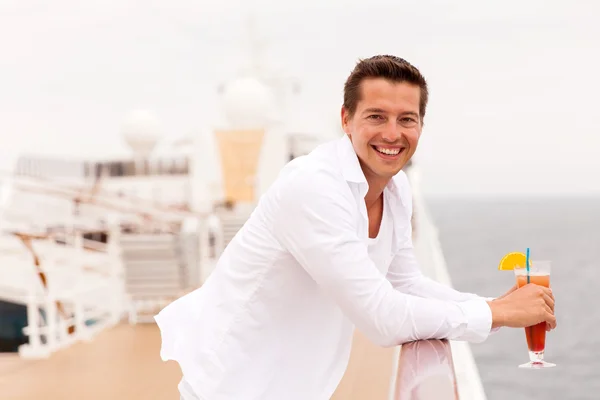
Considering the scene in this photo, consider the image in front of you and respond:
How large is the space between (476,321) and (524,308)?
11 cm

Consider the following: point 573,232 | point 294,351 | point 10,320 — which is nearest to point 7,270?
point 10,320

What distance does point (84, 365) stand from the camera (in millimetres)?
4715

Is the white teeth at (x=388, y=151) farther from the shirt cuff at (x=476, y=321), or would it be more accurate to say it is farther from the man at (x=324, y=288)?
the shirt cuff at (x=476, y=321)

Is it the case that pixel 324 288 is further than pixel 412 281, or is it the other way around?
pixel 412 281

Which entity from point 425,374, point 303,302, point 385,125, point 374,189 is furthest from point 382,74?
point 425,374

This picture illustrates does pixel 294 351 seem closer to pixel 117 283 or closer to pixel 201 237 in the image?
pixel 117 283

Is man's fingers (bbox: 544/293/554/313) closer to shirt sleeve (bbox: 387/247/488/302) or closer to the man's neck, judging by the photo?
shirt sleeve (bbox: 387/247/488/302)

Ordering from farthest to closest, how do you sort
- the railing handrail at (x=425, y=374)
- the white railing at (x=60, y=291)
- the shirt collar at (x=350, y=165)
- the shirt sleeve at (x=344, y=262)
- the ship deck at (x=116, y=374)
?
the white railing at (x=60, y=291) < the ship deck at (x=116, y=374) < the shirt collar at (x=350, y=165) < the shirt sleeve at (x=344, y=262) < the railing handrail at (x=425, y=374)

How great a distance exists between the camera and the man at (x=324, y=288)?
53.2 inches

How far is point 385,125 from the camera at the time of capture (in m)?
1.50

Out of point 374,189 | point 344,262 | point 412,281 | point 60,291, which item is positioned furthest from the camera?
point 60,291

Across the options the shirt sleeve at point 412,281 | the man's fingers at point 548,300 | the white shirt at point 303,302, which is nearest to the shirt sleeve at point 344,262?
the white shirt at point 303,302

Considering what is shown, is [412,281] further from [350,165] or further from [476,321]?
[350,165]

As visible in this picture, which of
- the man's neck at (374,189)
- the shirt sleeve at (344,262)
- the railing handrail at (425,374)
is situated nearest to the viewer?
the railing handrail at (425,374)
